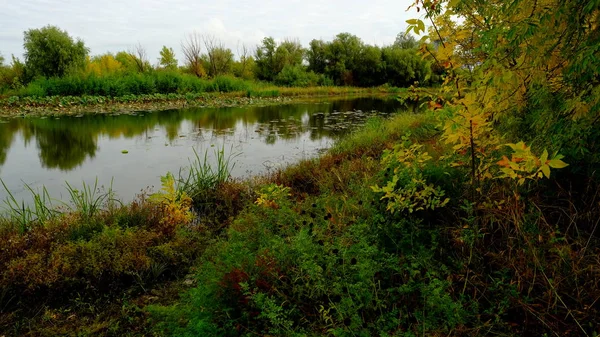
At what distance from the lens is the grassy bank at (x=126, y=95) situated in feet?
51.1

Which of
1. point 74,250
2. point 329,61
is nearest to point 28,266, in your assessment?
point 74,250

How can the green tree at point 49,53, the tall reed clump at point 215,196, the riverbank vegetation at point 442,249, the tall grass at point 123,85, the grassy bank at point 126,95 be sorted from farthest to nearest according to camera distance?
the green tree at point 49,53, the tall grass at point 123,85, the grassy bank at point 126,95, the tall reed clump at point 215,196, the riverbank vegetation at point 442,249

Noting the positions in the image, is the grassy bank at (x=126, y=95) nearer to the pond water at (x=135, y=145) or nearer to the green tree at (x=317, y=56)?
the pond water at (x=135, y=145)

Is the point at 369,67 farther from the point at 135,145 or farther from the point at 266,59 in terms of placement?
the point at 135,145

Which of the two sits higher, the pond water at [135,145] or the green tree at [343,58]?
the green tree at [343,58]

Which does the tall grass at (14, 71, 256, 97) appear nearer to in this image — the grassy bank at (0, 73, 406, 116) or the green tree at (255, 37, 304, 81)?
the grassy bank at (0, 73, 406, 116)

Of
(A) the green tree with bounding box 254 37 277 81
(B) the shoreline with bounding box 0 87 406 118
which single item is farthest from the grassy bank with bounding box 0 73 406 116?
(A) the green tree with bounding box 254 37 277 81

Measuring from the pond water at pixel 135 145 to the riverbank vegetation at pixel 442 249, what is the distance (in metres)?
2.42

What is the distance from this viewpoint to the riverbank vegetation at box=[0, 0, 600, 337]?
1.84 meters

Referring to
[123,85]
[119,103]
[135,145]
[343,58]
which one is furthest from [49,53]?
[343,58]

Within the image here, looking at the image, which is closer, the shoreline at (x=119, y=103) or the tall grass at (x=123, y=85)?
→ the shoreline at (x=119, y=103)

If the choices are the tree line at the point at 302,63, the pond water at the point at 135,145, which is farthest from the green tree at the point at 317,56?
the pond water at the point at 135,145

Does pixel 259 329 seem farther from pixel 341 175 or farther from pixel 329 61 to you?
pixel 329 61

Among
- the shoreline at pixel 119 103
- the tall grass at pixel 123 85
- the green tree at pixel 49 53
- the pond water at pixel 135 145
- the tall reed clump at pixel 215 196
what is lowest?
the tall reed clump at pixel 215 196
